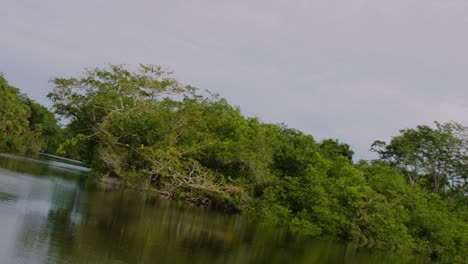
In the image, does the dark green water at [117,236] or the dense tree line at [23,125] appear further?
the dense tree line at [23,125]

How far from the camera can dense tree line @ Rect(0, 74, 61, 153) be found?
199 feet

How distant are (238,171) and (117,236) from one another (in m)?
25.1

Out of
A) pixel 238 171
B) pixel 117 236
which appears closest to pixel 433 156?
pixel 238 171

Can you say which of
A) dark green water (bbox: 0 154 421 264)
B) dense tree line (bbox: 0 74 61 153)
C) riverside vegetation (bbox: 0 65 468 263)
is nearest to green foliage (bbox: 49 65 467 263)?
riverside vegetation (bbox: 0 65 468 263)

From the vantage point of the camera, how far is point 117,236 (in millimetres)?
16953

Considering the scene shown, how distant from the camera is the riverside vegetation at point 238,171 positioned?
3762cm

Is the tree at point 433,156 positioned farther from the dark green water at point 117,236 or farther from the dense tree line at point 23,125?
the dense tree line at point 23,125

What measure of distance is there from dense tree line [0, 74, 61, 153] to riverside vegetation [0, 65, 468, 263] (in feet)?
75.1

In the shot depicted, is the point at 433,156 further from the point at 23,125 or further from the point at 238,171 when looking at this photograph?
the point at 23,125

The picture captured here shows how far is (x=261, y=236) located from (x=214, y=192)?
39.7 feet

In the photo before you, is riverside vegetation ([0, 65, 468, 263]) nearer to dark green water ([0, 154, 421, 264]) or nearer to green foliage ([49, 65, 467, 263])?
green foliage ([49, 65, 467, 263])

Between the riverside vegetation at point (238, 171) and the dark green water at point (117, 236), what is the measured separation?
7.44m

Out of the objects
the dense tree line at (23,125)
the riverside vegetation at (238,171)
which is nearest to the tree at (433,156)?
the riverside vegetation at (238,171)

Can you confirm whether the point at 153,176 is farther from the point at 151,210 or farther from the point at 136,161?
the point at 151,210
